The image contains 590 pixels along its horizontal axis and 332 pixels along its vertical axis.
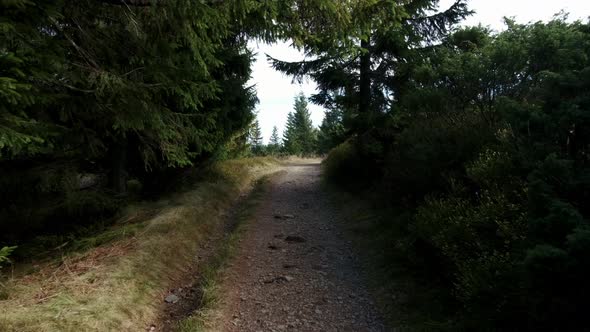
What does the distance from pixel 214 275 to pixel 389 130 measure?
6978 mm

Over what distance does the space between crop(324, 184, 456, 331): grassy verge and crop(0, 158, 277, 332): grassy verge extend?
3.33 meters

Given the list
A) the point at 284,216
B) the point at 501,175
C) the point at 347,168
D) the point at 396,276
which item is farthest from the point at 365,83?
the point at 396,276

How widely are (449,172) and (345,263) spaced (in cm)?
290

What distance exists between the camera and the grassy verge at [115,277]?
173 inches

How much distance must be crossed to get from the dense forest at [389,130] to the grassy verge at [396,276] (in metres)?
0.10

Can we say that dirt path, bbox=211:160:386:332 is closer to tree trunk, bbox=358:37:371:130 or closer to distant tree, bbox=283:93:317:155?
tree trunk, bbox=358:37:371:130

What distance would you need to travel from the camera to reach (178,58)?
6621mm

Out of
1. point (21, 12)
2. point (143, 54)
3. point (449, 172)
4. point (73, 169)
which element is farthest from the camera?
point (73, 169)

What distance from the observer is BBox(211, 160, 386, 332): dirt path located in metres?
5.27

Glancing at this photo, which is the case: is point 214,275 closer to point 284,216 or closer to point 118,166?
point 284,216

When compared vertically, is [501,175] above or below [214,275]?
above

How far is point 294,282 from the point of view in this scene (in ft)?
21.2

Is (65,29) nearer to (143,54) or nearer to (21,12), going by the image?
(143,54)

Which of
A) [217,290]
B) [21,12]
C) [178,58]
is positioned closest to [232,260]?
[217,290]
